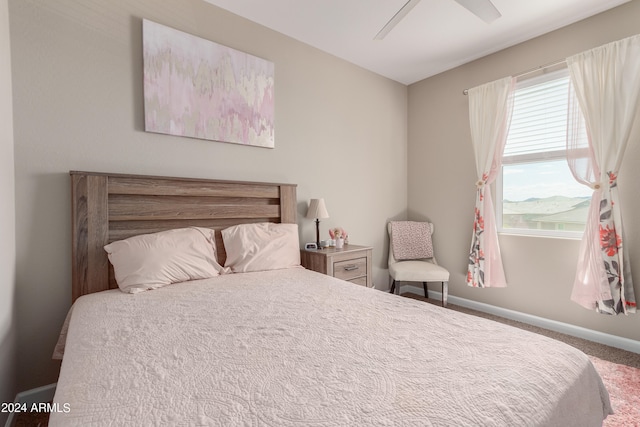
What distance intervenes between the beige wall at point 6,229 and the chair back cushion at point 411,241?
3.17 m

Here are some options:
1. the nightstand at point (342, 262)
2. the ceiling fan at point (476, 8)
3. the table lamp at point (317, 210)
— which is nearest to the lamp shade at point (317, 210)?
the table lamp at point (317, 210)

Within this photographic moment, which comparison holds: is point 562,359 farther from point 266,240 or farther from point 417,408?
point 266,240

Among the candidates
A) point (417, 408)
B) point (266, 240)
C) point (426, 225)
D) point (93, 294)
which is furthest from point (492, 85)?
point (93, 294)

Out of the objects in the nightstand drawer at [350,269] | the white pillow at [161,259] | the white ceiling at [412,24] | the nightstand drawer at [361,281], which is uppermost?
the white ceiling at [412,24]

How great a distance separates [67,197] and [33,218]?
0.65 ft

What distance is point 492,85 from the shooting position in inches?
117

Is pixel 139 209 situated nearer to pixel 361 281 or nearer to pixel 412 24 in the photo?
pixel 361 281

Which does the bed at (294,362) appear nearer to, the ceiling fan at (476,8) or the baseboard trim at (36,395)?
the baseboard trim at (36,395)

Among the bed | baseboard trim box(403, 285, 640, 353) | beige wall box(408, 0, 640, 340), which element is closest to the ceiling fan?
A: beige wall box(408, 0, 640, 340)

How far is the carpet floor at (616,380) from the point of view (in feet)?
5.18

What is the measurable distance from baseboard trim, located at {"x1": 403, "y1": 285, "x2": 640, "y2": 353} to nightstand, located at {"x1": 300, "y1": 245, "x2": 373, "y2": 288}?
1.30 meters

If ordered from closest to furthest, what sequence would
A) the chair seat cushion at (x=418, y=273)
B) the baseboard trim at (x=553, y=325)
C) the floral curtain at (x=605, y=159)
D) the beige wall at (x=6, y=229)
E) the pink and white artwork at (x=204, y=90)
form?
the beige wall at (x=6, y=229)
the pink and white artwork at (x=204, y=90)
the floral curtain at (x=605, y=159)
the baseboard trim at (x=553, y=325)
the chair seat cushion at (x=418, y=273)

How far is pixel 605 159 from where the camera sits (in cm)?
227

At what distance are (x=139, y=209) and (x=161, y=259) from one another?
432 mm
